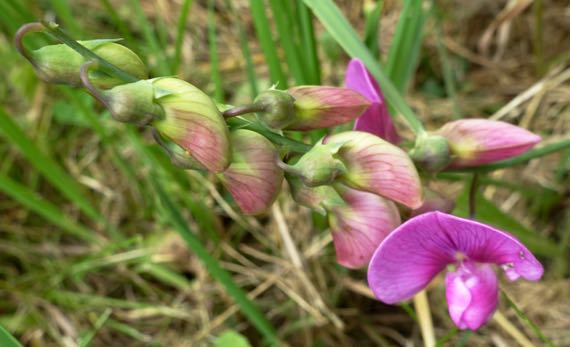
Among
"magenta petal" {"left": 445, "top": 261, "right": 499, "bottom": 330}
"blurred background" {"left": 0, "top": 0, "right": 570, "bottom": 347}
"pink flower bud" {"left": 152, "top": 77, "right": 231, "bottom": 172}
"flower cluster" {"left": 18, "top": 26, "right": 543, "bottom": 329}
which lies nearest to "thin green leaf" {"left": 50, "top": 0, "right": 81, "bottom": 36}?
"blurred background" {"left": 0, "top": 0, "right": 570, "bottom": 347}

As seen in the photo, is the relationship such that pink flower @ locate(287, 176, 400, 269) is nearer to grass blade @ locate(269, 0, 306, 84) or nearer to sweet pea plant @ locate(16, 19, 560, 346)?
sweet pea plant @ locate(16, 19, 560, 346)

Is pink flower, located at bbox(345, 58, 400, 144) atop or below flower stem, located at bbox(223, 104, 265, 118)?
below

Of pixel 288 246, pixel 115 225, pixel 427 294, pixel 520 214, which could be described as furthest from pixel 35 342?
pixel 520 214

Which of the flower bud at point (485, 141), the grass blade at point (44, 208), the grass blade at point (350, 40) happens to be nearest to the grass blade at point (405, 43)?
the grass blade at point (350, 40)

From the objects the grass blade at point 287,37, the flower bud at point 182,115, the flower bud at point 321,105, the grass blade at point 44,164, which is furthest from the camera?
the grass blade at point 44,164

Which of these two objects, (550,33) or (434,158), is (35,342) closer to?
(434,158)

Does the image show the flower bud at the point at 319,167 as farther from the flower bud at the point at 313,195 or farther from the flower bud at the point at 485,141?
the flower bud at the point at 485,141
